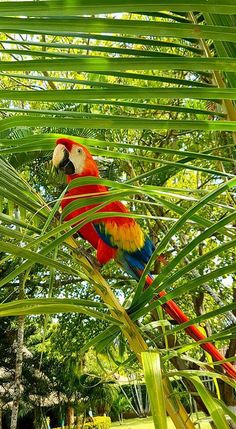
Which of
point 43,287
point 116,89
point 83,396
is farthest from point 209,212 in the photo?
point 83,396

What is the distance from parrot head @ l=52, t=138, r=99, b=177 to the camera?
1084mm

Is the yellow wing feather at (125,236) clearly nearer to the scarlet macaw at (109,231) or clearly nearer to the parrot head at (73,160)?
the scarlet macaw at (109,231)

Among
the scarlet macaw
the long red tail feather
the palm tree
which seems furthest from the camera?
the scarlet macaw

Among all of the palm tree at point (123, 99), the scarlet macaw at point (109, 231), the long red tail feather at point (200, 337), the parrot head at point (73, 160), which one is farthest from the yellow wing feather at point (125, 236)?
the palm tree at point (123, 99)

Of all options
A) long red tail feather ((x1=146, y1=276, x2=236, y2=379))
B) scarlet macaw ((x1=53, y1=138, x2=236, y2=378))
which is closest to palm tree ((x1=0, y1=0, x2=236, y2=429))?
long red tail feather ((x1=146, y1=276, x2=236, y2=379))

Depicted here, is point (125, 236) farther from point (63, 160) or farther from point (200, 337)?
point (200, 337)

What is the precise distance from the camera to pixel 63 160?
1.09m

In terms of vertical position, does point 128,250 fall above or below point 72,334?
below

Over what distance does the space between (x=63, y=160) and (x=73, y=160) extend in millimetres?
22

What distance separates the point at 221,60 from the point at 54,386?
749 centimetres

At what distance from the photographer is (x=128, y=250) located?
1.06m

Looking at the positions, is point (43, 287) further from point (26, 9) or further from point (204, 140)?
point (26, 9)

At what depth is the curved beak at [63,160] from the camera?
1079mm

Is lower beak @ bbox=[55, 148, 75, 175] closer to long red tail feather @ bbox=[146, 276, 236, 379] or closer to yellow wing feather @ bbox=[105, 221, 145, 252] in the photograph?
yellow wing feather @ bbox=[105, 221, 145, 252]
